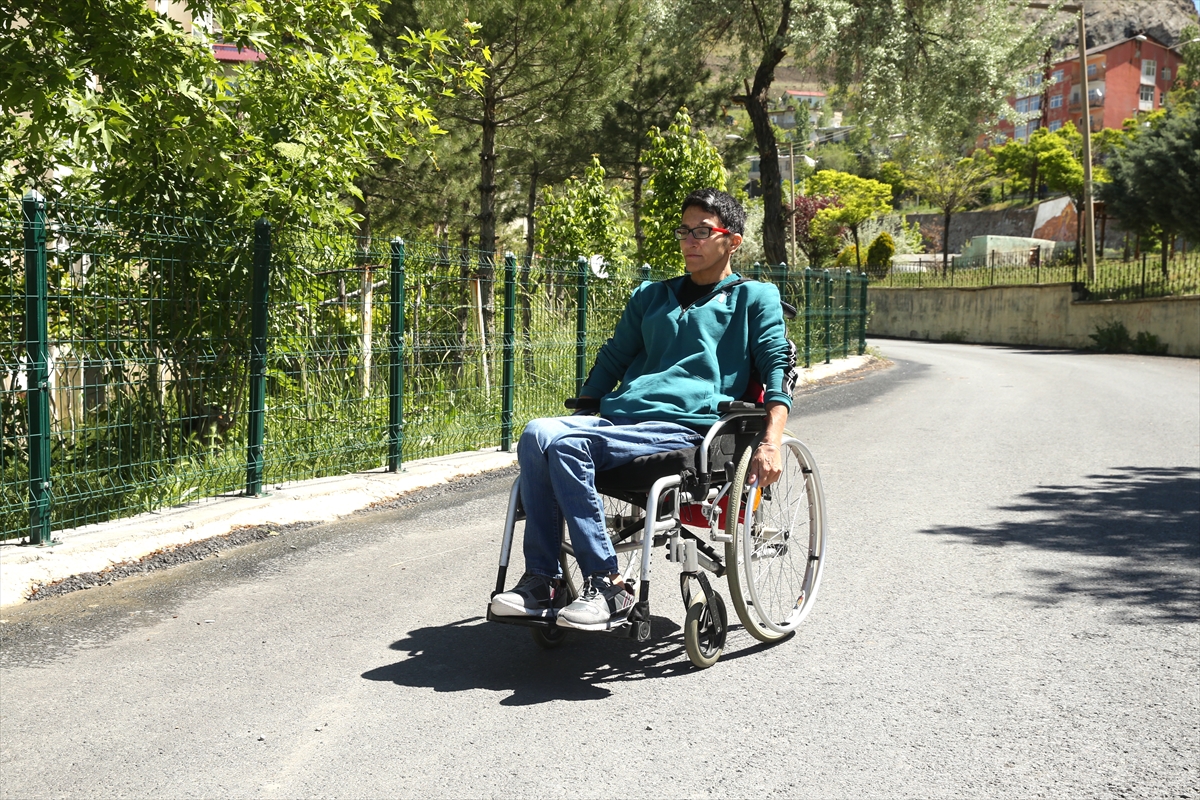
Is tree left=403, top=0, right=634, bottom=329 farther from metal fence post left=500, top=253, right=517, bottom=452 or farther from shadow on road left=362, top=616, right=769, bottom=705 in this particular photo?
shadow on road left=362, top=616, right=769, bottom=705

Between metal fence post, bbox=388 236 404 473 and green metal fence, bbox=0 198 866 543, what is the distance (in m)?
0.02

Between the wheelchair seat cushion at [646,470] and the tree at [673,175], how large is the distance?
56.5 ft

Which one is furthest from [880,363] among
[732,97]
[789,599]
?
[789,599]

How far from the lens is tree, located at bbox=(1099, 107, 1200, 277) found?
3083 centimetres

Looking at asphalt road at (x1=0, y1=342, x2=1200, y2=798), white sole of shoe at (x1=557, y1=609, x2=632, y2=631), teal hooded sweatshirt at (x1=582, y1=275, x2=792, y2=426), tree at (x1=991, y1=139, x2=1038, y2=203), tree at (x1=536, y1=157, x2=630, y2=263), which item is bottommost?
asphalt road at (x1=0, y1=342, x2=1200, y2=798)

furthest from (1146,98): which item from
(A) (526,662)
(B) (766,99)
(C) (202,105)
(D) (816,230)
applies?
(A) (526,662)

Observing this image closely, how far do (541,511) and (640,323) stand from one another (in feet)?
3.27

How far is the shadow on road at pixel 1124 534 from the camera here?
5.23 metres

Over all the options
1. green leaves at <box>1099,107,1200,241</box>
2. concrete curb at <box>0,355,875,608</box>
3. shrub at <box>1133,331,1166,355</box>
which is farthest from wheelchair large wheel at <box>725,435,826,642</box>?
green leaves at <box>1099,107,1200,241</box>

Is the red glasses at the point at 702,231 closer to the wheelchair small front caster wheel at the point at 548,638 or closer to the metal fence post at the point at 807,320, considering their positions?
the wheelchair small front caster wheel at the point at 548,638

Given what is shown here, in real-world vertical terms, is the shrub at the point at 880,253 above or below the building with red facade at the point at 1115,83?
below

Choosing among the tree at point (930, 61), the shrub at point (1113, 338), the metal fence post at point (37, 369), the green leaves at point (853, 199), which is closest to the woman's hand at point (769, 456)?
the metal fence post at point (37, 369)

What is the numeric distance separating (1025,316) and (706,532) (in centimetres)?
3541

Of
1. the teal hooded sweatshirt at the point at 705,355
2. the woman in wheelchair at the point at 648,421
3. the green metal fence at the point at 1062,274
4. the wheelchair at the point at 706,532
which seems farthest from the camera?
the green metal fence at the point at 1062,274
